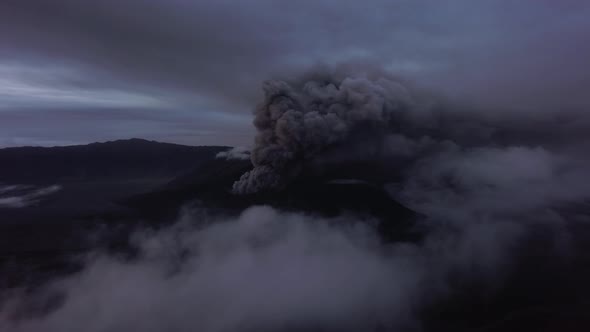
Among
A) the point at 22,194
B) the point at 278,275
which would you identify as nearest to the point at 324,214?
the point at 278,275

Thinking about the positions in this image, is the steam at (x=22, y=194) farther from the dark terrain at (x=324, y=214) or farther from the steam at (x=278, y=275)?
the steam at (x=278, y=275)

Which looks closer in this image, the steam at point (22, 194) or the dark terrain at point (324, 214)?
the dark terrain at point (324, 214)

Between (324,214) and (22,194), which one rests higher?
(324,214)

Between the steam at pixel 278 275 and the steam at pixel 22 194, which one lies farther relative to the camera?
the steam at pixel 22 194

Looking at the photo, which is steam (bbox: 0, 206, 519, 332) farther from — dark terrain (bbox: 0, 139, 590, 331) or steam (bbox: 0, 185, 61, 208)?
steam (bbox: 0, 185, 61, 208)

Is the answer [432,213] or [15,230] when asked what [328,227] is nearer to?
[432,213]

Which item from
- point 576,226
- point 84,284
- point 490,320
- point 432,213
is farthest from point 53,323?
point 576,226

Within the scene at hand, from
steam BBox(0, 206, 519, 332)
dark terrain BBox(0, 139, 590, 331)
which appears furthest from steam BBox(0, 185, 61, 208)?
steam BBox(0, 206, 519, 332)

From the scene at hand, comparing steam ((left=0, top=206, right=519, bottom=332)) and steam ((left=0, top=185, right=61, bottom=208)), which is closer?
steam ((left=0, top=206, right=519, bottom=332))

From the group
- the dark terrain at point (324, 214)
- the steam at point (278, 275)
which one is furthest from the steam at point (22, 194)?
the steam at point (278, 275)

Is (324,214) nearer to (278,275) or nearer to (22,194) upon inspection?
(278,275)

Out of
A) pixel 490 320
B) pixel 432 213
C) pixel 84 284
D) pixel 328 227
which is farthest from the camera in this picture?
pixel 432 213
